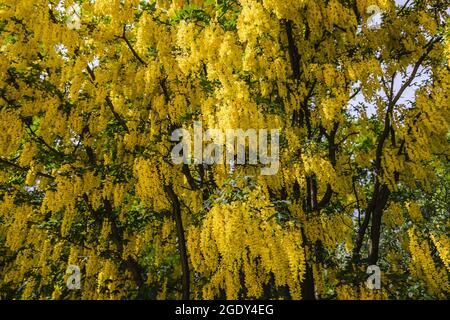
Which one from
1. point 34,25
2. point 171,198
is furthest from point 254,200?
point 34,25

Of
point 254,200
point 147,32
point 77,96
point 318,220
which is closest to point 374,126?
point 318,220

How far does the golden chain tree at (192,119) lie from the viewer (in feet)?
23.6

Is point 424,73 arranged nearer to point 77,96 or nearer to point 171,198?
point 171,198

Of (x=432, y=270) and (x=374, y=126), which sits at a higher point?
(x=374, y=126)

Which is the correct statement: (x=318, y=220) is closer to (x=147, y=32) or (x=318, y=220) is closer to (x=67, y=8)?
(x=147, y=32)

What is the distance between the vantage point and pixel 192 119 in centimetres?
756

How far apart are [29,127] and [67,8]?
2.51 m

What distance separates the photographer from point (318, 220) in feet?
25.3

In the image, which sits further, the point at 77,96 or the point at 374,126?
the point at 374,126

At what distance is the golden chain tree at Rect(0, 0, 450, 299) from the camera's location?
7.21m

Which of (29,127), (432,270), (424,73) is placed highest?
(424,73)

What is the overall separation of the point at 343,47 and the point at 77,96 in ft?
18.2
